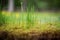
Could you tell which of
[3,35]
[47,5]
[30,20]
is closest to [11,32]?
[3,35]

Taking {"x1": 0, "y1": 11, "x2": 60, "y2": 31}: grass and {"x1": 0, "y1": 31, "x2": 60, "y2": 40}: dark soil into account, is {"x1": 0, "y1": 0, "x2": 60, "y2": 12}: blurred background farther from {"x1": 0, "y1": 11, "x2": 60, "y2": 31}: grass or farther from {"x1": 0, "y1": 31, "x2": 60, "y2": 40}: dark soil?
{"x1": 0, "y1": 31, "x2": 60, "y2": 40}: dark soil

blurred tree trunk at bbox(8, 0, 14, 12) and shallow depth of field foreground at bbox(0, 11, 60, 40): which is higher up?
blurred tree trunk at bbox(8, 0, 14, 12)

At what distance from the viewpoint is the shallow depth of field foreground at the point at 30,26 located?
1.30 m

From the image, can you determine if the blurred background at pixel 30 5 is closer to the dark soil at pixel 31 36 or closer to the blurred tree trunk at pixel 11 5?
the blurred tree trunk at pixel 11 5

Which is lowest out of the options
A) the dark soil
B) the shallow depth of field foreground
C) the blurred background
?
the dark soil

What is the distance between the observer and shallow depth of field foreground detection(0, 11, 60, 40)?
130 cm

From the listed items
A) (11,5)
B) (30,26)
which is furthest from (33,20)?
(11,5)

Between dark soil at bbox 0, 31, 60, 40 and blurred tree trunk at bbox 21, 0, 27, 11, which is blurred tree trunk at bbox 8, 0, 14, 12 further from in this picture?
dark soil at bbox 0, 31, 60, 40

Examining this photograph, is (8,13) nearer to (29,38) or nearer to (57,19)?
(29,38)

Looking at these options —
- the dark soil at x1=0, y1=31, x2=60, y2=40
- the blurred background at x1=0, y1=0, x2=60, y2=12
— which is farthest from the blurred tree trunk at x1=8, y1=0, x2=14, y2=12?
the dark soil at x1=0, y1=31, x2=60, y2=40

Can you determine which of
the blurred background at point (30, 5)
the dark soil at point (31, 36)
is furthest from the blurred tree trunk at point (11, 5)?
the dark soil at point (31, 36)

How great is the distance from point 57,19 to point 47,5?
0.13 meters

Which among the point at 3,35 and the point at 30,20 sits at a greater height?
the point at 30,20

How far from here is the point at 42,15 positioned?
1.31m
